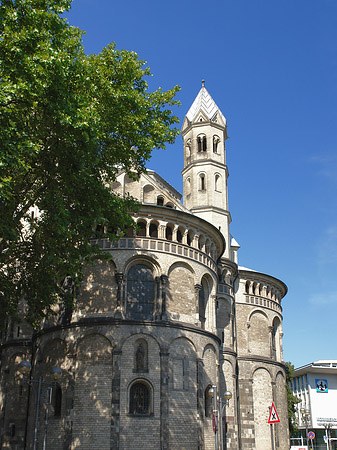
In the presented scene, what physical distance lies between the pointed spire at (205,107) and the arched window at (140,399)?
83.7 ft

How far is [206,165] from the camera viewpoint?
44.1m

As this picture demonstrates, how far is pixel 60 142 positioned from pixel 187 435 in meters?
16.5

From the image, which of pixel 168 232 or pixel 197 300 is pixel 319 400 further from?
pixel 168 232

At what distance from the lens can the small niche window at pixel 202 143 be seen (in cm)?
4509

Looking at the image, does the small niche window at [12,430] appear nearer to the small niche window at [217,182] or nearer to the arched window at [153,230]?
the arched window at [153,230]

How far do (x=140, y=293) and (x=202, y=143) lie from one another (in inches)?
771

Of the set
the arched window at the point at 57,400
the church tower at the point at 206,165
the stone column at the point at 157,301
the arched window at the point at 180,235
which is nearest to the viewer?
the arched window at the point at 57,400

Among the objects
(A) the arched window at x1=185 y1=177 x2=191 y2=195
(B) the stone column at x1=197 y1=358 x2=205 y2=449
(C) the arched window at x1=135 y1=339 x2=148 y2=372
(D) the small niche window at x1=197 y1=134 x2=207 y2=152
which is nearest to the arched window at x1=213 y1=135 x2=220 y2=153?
(D) the small niche window at x1=197 y1=134 x2=207 y2=152

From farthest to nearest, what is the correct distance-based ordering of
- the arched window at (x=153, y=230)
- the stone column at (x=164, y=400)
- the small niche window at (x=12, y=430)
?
the small niche window at (x=12, y=430), the arched window at (x=153, y=230), the stone column at (x=164, y=400)

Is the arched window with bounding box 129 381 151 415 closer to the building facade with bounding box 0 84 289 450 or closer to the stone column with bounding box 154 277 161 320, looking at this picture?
the building facade with bounding box 0 84 289 450

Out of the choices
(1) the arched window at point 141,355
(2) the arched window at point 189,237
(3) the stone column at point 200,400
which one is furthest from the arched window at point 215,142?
(1) the arched window at point 141,355

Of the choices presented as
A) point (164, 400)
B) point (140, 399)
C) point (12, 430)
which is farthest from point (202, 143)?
point (12, 430)

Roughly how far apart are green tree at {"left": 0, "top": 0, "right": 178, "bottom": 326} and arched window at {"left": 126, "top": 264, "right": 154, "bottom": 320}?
5.10 meters

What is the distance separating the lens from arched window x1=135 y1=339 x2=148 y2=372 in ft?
91.4
